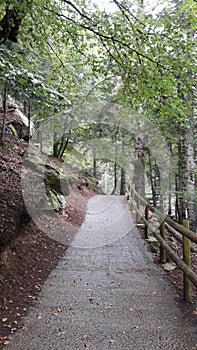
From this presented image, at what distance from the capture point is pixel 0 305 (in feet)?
11.3

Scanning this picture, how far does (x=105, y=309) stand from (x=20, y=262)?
1787 mm

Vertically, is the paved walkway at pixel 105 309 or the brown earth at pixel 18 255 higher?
the brown earth at pixel 18 255

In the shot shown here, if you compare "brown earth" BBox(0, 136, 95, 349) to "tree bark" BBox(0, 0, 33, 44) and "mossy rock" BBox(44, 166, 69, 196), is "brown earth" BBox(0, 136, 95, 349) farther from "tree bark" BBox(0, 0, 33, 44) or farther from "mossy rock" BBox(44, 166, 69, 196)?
"tree bark" BBox(0, 0, 33, 44)

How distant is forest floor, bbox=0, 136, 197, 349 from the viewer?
11.4 ft

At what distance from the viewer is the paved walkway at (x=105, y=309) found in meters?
2.92

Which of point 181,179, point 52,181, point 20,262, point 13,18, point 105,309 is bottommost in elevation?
point 105,309

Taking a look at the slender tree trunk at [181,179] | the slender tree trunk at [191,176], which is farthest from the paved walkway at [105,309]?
the slender tree trunk at [181,179]

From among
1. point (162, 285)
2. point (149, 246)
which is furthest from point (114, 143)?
point (162, 285)

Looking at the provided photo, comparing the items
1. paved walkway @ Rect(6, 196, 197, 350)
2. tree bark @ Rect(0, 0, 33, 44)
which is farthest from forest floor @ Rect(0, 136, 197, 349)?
tree bark @ Rect(0, 0, 33, 44)

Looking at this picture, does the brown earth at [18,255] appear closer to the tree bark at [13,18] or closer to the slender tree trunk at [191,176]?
the tree bark at [13,18]

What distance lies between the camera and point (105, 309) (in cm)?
367

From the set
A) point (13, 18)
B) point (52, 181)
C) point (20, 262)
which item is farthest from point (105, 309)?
point (13, 18)

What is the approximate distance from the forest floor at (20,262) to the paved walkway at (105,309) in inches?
5.7

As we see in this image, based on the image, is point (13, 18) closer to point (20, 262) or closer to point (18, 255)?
point (18, 255)
